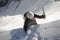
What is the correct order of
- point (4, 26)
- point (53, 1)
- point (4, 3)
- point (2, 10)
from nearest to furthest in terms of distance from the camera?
point (4, 26) < point (53, 1) < point (2, 10) < point (4, 3)

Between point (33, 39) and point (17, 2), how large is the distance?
1.56 metres

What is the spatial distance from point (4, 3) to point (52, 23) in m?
1.61

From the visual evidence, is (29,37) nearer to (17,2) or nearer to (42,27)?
(42,27)

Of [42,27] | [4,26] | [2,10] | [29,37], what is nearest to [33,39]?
[29,37]

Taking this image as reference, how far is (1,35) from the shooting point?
1533 mm

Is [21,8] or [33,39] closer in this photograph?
[33,39]

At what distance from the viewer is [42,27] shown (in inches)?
58.2

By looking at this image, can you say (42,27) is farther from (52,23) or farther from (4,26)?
(4,26)

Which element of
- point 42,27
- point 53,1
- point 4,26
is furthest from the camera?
point 53,1

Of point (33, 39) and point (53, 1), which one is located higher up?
point (53, 1)

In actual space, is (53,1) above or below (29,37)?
above

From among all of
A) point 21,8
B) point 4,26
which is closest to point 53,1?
point 21,8

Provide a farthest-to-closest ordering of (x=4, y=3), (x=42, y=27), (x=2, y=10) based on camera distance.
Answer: (x=4, y=3) < (x=2, y=10) < (x=42, y=27)

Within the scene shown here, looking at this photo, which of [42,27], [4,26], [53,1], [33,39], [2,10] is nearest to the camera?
[33,39]
